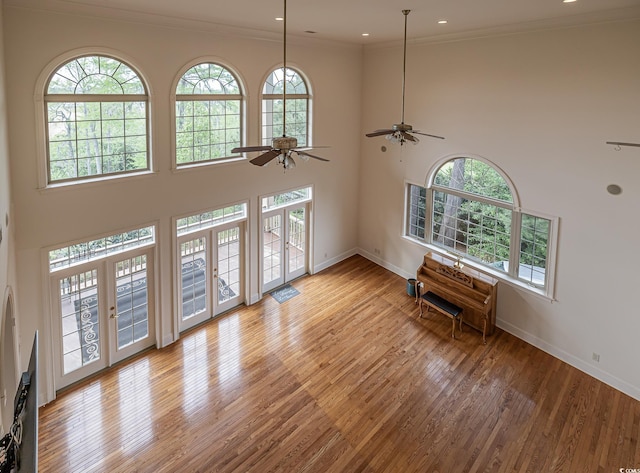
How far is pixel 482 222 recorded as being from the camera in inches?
300

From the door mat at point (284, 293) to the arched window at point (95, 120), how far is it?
3.53 meters

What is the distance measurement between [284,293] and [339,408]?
3.35 meters

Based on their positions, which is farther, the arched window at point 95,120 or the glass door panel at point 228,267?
the glass door panel at point 228,267

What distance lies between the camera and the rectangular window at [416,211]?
8677 millimetres

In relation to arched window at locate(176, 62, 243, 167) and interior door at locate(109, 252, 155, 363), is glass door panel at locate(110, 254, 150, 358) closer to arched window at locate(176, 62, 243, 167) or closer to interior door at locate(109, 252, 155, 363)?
interior door at locate(109, 252, 155, 363)

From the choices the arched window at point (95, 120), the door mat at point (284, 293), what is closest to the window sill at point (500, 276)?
the door mat at point (284, 293)

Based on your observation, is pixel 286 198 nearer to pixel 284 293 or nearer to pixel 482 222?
pixel 284 293

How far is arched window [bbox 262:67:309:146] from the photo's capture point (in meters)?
7.89

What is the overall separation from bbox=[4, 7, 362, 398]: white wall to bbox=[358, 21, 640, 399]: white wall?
181 centimetres

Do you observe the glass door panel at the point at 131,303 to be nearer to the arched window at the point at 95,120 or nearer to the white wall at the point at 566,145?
the arched window at the point at 95,120

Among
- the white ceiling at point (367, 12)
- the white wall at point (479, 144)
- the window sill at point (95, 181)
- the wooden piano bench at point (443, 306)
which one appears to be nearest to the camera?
the white ceiling at point (367, 12)

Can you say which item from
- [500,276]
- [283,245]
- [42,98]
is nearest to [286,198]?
[283,245]

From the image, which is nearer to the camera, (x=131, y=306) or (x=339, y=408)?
(x=339, y=408)

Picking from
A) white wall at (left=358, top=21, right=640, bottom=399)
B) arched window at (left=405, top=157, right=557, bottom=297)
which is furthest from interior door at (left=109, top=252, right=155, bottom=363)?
white wall at (left=358, top=21, right=640, bottom=399)
